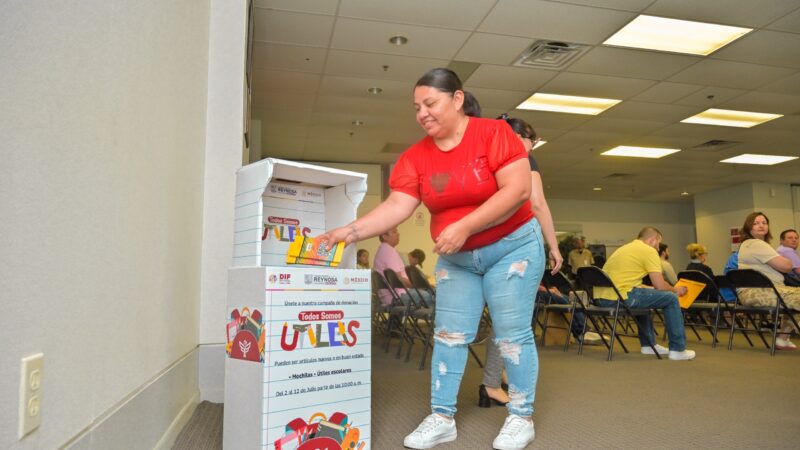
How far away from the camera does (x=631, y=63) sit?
17.9 feet

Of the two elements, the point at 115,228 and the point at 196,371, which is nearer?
the point at 115,228

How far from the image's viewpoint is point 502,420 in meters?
2.24

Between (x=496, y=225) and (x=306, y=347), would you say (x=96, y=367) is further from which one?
(x=496, y=225)

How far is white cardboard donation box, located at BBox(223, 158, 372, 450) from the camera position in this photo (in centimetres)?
154

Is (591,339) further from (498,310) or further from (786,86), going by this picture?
(498,310)

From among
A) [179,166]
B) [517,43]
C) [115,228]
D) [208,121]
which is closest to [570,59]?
[517,43]

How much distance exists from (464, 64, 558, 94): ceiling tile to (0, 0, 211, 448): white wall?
14.3ft

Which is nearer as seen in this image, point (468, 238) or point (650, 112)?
point (468, 238)

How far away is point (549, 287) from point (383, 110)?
3148 mm

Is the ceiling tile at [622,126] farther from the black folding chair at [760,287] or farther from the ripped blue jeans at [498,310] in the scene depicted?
the ripped blue jeans at [498,310]

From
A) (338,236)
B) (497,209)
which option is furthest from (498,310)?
(338,236)

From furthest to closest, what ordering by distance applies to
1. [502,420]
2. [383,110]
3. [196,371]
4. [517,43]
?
[383,110] < [517,43] < [196,371] < [502,420]

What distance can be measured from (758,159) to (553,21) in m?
7.04

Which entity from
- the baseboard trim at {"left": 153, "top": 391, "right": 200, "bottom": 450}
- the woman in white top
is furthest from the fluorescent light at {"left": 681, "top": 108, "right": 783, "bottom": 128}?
the baseboard trim at {"left": 153, "top": 391, "right": 200, "bottom": 450}
